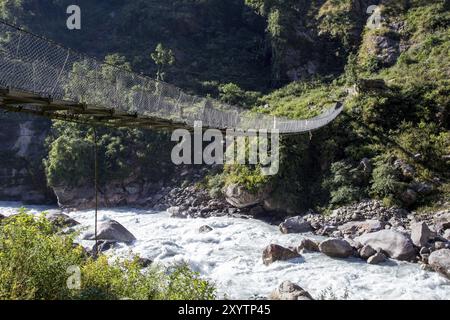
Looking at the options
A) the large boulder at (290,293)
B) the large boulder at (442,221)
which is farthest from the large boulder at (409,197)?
the large boulder at (290,293)

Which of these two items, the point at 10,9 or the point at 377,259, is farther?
the point at 10,9

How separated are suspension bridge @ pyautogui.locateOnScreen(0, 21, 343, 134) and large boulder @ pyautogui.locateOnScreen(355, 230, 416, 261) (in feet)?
14.2

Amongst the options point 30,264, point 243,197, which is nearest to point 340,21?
point 243,197

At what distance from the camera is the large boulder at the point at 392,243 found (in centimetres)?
806

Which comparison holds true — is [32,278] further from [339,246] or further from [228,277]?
[339,246]

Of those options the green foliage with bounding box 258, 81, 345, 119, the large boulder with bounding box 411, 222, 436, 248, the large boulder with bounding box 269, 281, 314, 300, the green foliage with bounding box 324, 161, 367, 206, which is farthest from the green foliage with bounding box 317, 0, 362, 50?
the large boulder with bounding box 269, 281, 314, 300

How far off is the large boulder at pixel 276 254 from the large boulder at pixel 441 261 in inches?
94.4

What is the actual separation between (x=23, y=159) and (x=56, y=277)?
628 inches

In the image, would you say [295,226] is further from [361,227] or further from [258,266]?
[258,266]

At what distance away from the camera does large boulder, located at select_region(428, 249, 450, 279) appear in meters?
7.23

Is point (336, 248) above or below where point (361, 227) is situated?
below

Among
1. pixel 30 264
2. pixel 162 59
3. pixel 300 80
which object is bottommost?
pixel 30 264

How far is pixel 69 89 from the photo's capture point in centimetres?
624
